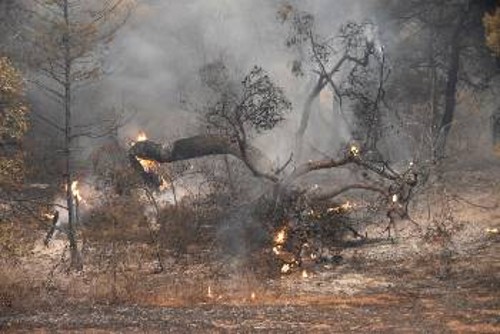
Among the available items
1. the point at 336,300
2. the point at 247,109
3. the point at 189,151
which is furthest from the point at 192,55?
the point at 336,300

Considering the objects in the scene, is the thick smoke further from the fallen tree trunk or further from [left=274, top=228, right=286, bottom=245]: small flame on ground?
[left=274, top=228, right=286, bottom=245]: small flame on ground

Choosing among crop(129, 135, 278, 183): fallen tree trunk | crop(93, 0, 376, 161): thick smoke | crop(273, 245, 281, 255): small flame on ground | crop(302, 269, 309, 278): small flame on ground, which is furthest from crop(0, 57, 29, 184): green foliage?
crop(93, 0, 376, 161): thick smoke

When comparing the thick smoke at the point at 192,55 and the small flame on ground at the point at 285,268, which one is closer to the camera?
the small flame on ground at the point at 285,268

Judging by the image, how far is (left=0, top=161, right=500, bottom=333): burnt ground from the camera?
34.6 ft

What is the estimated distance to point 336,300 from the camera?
40.4ft

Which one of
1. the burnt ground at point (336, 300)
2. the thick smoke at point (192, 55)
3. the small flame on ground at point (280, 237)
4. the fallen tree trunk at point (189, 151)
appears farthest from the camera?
the thick smoke at point (192, 55)

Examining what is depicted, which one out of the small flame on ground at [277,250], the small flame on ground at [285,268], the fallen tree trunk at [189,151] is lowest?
the small flame on ground at [285,268]

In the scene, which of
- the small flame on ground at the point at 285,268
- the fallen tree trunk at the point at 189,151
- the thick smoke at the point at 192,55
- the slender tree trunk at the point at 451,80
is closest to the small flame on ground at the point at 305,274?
the small flame on ground at the point at 285,268

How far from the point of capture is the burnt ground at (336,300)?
10555mm

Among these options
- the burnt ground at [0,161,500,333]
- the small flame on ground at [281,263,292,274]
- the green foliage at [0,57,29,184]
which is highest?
the green foliage at [0,57,29,184]

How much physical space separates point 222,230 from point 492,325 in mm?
7581

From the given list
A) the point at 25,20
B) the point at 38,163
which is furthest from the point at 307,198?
the point at 25,20

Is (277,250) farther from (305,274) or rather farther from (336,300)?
(336,300)

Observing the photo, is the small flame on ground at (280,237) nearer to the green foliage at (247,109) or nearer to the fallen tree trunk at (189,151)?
the fallen tree trunk at (189,151)
